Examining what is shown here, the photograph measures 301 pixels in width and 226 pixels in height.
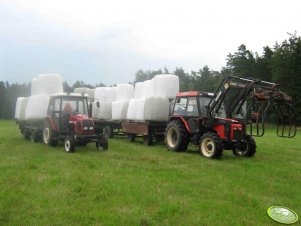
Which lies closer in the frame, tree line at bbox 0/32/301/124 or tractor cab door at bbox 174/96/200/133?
tractor cab door at bbox 174/96/200/133

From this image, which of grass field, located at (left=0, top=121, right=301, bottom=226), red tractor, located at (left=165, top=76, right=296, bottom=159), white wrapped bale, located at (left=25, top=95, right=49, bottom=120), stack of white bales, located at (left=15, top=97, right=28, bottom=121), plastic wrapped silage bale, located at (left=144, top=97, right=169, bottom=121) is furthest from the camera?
stack of white bales, located at (left=15, top=97, right=28, bottom=121)

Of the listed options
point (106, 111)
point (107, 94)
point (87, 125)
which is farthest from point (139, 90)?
point (87, 125)

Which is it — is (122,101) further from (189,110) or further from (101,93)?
(189,110)

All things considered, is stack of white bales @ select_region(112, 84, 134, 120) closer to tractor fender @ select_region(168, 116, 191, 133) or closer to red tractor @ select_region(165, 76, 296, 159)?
tractor fender @ select_region(168, 116, 191, 133)

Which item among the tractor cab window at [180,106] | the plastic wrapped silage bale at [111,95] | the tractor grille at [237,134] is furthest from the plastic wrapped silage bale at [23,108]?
the tractor grille at [237,134]

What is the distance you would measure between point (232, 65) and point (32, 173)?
6467cm

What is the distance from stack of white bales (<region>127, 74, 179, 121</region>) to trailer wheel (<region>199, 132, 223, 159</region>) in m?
3.80

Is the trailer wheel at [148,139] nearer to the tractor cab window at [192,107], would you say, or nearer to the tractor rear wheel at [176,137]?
the tractor rear wheel at [176,137]

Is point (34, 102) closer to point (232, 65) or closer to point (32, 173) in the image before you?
point (32, 173)

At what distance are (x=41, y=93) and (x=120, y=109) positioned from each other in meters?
4.08

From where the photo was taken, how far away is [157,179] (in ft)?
31.1

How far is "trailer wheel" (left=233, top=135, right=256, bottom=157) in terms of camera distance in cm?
1448

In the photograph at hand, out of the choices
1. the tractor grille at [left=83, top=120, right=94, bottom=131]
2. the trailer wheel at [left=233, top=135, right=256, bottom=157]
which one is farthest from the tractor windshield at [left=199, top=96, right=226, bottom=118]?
the tractor grille at [left=83, top=120, right=94, bottom=131]

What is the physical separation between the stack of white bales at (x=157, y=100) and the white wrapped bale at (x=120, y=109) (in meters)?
1.90
